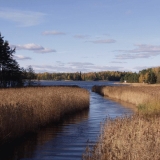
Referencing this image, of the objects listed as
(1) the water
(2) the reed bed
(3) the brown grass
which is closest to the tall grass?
(2) the reed bed

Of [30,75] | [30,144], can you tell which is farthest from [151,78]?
[30,144]

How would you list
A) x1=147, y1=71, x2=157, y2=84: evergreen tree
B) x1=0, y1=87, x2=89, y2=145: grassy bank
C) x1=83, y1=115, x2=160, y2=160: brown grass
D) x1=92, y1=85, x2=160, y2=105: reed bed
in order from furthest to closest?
x1=147, y1=71, x2=157, y2=84: evergreen tree
x1=92, y1=85, x2=160, y2=105: reed bed
x1=0, y1=87, x2=89, y2=145: grassy bank
x1=83, y1=115, x2=160, y2=160: brown grass

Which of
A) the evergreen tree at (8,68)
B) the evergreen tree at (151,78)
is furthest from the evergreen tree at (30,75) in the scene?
the evergreen tree at (151,78)

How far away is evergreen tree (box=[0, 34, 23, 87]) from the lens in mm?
51219

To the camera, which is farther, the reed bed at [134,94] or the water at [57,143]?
the reed bed at [134,94]

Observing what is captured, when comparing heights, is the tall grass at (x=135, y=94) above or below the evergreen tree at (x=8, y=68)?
below

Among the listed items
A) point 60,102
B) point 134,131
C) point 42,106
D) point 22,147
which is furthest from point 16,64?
point 134,131

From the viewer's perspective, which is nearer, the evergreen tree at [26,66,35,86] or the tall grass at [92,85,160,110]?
the tall grass at [92,85,160,110]

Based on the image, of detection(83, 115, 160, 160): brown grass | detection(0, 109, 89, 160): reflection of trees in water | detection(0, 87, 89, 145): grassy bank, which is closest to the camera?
detection(83, 115, 160, 160): brown grass

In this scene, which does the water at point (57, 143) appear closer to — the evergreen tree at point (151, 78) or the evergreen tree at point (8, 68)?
the evergreen tree at point (8, 68)

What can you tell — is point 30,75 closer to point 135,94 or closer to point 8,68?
point 8,68

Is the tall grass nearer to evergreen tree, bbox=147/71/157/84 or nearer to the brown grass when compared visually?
the brown grass

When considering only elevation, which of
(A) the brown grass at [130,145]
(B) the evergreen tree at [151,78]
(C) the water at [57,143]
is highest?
(B) the evergreen tree at [151,78]

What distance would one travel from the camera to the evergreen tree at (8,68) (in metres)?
51.2
